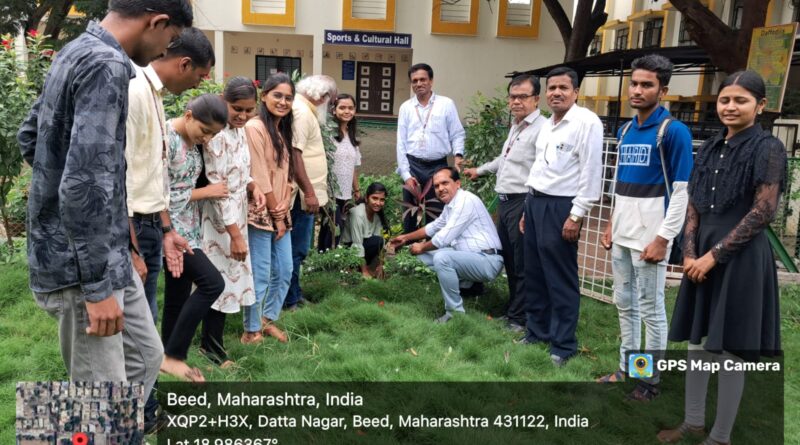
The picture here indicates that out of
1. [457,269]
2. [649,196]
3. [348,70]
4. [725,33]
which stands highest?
[725,33]

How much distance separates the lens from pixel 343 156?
5.76 m

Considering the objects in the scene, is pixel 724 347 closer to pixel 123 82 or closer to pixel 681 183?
pixel 681 183

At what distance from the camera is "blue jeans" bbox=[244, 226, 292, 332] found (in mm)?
4191

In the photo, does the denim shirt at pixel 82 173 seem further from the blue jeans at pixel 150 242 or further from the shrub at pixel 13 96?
the shrub at pixel 13 96

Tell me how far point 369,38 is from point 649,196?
16.0m

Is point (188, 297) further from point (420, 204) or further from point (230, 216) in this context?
point (420, 204)

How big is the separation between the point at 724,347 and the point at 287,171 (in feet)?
9.33

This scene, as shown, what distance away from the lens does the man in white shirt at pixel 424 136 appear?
19.9ft

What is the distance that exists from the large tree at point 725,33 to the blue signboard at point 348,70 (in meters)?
17.8

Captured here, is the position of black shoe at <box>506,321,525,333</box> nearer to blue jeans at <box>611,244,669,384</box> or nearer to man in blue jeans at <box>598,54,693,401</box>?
blue jeans at <box>611,244,669,384</box>

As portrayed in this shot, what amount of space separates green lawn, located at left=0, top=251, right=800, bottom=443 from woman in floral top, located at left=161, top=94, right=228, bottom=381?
11.1 inches

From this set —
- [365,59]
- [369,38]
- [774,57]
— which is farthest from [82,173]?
[365,59]

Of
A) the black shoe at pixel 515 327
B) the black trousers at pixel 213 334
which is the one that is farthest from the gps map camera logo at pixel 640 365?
the black trousers at pixel 213 334

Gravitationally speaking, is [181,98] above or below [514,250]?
above
